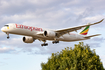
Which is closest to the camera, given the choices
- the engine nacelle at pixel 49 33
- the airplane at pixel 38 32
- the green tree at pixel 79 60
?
the green tree at pixel 79 60

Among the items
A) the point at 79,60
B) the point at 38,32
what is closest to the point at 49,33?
the point at 38,32

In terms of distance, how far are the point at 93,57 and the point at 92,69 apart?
1.97 metres

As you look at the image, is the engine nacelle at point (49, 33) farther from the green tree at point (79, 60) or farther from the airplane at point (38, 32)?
the green tree at point (79, 60)

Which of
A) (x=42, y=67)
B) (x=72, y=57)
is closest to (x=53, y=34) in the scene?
(x=42, y=67)

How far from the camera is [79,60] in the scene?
2511 cm

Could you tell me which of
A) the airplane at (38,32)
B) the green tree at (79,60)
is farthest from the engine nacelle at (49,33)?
the green tree at (79,60)

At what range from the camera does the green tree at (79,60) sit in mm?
24234

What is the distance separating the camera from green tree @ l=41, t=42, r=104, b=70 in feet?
79.5

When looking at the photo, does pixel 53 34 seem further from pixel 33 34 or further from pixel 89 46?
pixel 89 46

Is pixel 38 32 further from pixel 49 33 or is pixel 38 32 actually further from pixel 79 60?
pixel 79 60

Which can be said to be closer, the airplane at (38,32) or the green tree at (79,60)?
the green tree at (79,60)

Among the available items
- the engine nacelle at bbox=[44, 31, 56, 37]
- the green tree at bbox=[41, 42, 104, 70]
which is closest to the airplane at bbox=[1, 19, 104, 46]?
the engine nacelle at bbox=[44, 31, 56, 37]

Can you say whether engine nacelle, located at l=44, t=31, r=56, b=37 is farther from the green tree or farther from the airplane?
the green tree

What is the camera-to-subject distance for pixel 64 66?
24875mm
